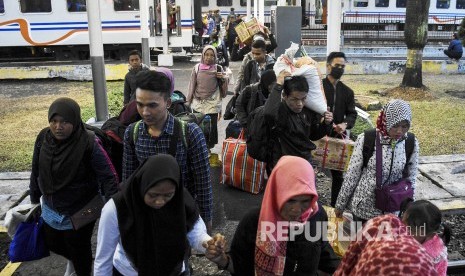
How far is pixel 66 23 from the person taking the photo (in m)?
17.2

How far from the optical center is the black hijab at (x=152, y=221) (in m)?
2.22

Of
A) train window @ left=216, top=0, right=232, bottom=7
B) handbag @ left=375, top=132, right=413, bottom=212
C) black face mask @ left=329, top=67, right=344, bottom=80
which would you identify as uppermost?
train window @ left=216, top=0, right=232, bottom=7

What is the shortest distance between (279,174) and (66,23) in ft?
55.4

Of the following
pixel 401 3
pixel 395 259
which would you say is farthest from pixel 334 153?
pixel 401 3

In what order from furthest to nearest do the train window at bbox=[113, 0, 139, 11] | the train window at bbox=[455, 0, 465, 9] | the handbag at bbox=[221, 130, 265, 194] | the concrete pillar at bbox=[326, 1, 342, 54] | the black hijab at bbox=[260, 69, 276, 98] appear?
the train window at bbox=[455, 0, 465, 9]
the train window at bbox=[113, 0, 139, 11]
the concrete pillar at bbox=[326, 1, 342, 54]
the handbag at bbox=[221, 130, 265, 194]
the black hijab at bbox=[260, 69, 276, 98]

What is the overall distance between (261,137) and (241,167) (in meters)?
1.72

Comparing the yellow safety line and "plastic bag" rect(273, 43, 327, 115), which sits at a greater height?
"plastic bag" rect(273, 43, 327, 115)

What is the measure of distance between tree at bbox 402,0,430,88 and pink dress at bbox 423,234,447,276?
10278mm

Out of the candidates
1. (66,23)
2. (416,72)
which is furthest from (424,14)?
(66,23)

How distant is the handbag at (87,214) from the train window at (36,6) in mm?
15870

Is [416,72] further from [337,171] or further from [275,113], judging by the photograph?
[275,113]

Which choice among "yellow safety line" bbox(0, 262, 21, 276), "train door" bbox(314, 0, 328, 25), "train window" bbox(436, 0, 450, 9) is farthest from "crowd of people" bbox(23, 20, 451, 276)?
"train window" bbox(436, 0, 450, 9)

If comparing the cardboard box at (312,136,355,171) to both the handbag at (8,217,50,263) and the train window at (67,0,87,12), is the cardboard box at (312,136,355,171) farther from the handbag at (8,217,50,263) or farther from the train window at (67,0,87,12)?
the train window at (67,0,87,12)

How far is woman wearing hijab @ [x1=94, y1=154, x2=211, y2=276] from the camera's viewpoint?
2.21 m
